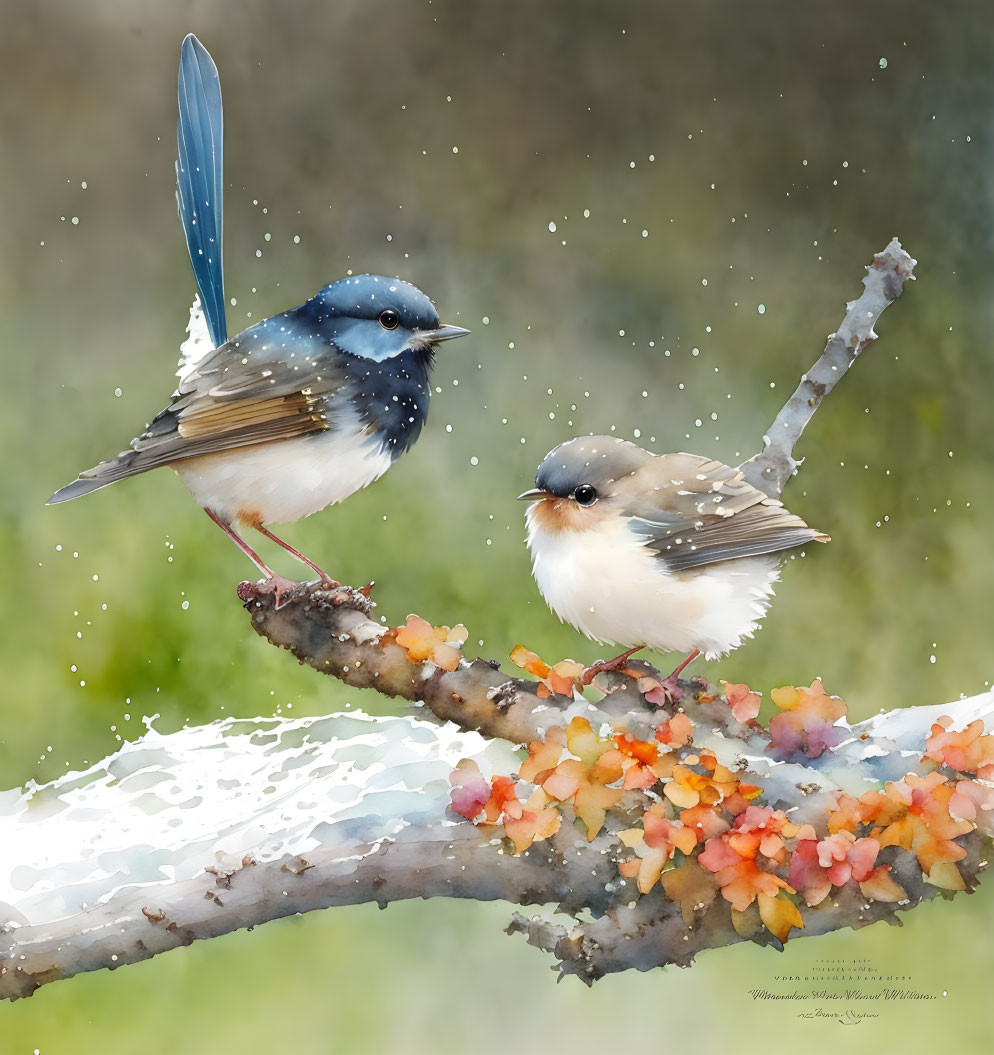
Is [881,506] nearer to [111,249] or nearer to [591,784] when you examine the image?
[591,784]

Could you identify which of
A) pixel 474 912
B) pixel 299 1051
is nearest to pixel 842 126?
pixel 474 912

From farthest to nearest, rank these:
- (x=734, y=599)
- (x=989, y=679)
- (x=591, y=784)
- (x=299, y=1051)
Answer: (x=989, y=679) → (x=299, y=1051) → (x=734, y=599) → (x=591, y=784)

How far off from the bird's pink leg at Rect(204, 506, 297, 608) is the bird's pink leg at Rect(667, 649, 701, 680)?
1.93 feet

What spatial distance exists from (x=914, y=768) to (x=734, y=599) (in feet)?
1.14

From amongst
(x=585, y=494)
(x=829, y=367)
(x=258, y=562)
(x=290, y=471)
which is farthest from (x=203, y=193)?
(x=829, y=367)

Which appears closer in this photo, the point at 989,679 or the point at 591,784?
the point at 591,784

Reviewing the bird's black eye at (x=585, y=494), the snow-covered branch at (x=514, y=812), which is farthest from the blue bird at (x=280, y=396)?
the bird's black eye at (x=585, y=494)

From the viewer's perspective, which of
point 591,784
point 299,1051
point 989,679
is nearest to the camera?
point 591,784

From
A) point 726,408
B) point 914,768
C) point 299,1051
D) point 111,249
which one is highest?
point 111,249

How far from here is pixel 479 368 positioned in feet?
5.64

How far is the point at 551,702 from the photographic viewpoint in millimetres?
1525

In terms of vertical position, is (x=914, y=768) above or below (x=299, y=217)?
below

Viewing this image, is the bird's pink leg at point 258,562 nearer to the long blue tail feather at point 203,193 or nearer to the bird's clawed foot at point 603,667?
the long blue tail feather at point 203,193

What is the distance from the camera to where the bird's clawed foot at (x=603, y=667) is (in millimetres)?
1586
